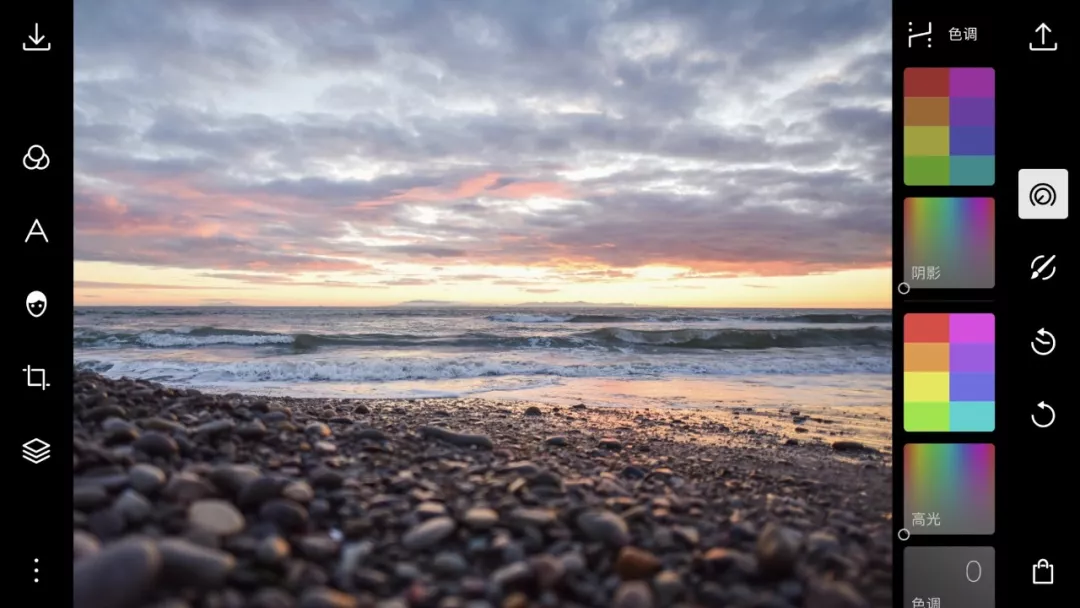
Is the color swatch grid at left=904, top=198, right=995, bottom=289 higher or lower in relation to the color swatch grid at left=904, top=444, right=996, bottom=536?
higher

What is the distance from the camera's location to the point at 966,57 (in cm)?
164

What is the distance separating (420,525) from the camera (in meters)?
2.27

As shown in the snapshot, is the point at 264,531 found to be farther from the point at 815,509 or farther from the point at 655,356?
the point at 655,356

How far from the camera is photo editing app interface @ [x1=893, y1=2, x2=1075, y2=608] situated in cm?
157

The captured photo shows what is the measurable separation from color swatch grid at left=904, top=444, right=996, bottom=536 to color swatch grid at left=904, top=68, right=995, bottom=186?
836 millimetres

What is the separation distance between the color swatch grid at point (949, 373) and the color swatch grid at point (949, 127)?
443 millimetres

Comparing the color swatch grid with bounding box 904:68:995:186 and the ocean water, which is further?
the ocean water
